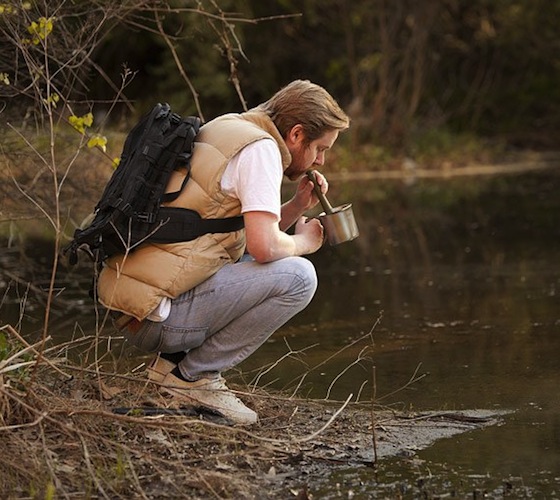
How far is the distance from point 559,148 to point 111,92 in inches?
352

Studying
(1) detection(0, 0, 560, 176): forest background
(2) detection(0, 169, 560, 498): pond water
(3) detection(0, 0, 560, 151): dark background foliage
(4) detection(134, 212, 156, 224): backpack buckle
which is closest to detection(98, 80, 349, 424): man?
(4) detection(134, 212, 156, 224): backpack buckle

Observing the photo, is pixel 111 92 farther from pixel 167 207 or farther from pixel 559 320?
pixel 167 207

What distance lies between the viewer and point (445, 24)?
91.9ft

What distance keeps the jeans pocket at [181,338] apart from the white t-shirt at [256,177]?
1.92ft

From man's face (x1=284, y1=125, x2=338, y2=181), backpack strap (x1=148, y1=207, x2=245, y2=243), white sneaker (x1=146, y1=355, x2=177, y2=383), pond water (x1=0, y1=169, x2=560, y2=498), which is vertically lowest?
pond water (x1=0, y1=169, x2=560, y2=498)

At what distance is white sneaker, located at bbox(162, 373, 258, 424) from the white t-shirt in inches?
31.3

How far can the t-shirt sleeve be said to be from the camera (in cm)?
541

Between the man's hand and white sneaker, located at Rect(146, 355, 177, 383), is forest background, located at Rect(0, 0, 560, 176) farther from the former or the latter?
white sneaker, located at Rect(146, 355, 177, 383)

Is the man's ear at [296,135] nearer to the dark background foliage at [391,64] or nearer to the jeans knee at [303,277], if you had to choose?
the jeans knee at [303,277]

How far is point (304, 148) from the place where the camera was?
5.75m

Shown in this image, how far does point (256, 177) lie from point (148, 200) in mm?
433

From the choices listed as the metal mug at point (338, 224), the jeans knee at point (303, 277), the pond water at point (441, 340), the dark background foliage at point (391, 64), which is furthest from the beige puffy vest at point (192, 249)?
the dark background foliage at point (391, 64)

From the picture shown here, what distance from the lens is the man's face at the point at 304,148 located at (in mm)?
5719

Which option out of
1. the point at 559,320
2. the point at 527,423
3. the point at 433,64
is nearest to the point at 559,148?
the point at 433,64
